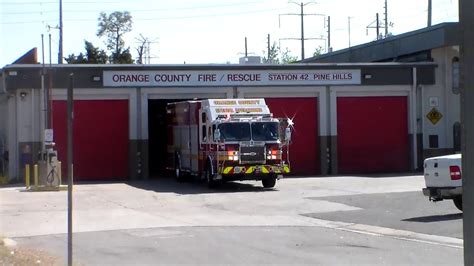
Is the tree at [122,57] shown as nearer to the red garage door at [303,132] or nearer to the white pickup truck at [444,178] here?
the red garage door at [303,132]

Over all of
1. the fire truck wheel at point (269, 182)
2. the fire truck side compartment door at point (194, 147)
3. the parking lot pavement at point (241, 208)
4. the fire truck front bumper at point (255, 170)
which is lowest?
the parking lot pavement at point (241, 208)

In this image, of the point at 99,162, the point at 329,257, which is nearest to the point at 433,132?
the point at 99,162

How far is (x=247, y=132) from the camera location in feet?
92.4

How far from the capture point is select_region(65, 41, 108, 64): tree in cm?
7856

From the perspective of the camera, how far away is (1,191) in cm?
2933

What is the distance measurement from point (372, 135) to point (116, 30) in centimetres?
5056

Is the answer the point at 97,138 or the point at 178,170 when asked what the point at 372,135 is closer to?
the point at 178,170

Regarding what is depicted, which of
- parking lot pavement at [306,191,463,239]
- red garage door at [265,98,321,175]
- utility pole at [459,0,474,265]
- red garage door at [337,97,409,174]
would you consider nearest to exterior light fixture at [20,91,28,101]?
red garage door at [265,98,321,175]

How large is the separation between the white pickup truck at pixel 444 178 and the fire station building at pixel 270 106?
58.2ft

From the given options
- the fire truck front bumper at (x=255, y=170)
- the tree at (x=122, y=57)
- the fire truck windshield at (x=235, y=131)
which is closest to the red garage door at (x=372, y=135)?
the fire truck front bumper at (x=255, y=170)

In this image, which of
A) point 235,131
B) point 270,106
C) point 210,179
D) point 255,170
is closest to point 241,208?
point 255,170

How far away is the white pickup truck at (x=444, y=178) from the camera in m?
17.8

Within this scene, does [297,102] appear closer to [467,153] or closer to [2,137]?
[2,137]

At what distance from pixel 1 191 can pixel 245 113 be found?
30.0 ft
